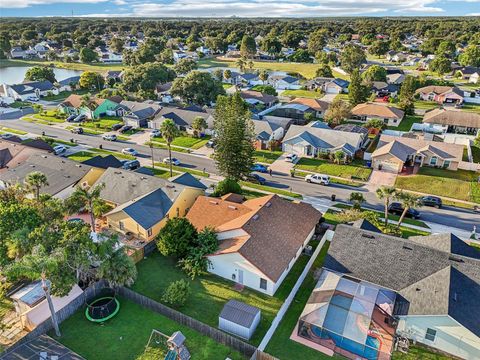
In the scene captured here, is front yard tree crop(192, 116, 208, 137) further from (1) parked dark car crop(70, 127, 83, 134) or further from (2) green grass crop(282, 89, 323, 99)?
(2) green grass crop(282, 89, 323, 99)

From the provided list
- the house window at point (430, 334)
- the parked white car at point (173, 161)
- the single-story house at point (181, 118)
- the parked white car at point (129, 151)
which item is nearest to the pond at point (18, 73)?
the single-story house at point (181, 118)

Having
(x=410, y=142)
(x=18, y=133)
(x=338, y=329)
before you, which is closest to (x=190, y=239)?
(x=338, y=329)

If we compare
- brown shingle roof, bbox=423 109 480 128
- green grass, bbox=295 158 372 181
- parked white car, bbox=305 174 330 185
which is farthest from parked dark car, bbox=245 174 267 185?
brown shingle roof, bbox=423 109 480 128

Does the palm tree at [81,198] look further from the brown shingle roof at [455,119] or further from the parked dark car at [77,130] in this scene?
the brown shingle roof at [455,119]

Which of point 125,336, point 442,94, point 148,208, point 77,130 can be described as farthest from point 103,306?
point 442,94

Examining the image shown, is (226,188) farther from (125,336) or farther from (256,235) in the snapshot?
(125,336)
